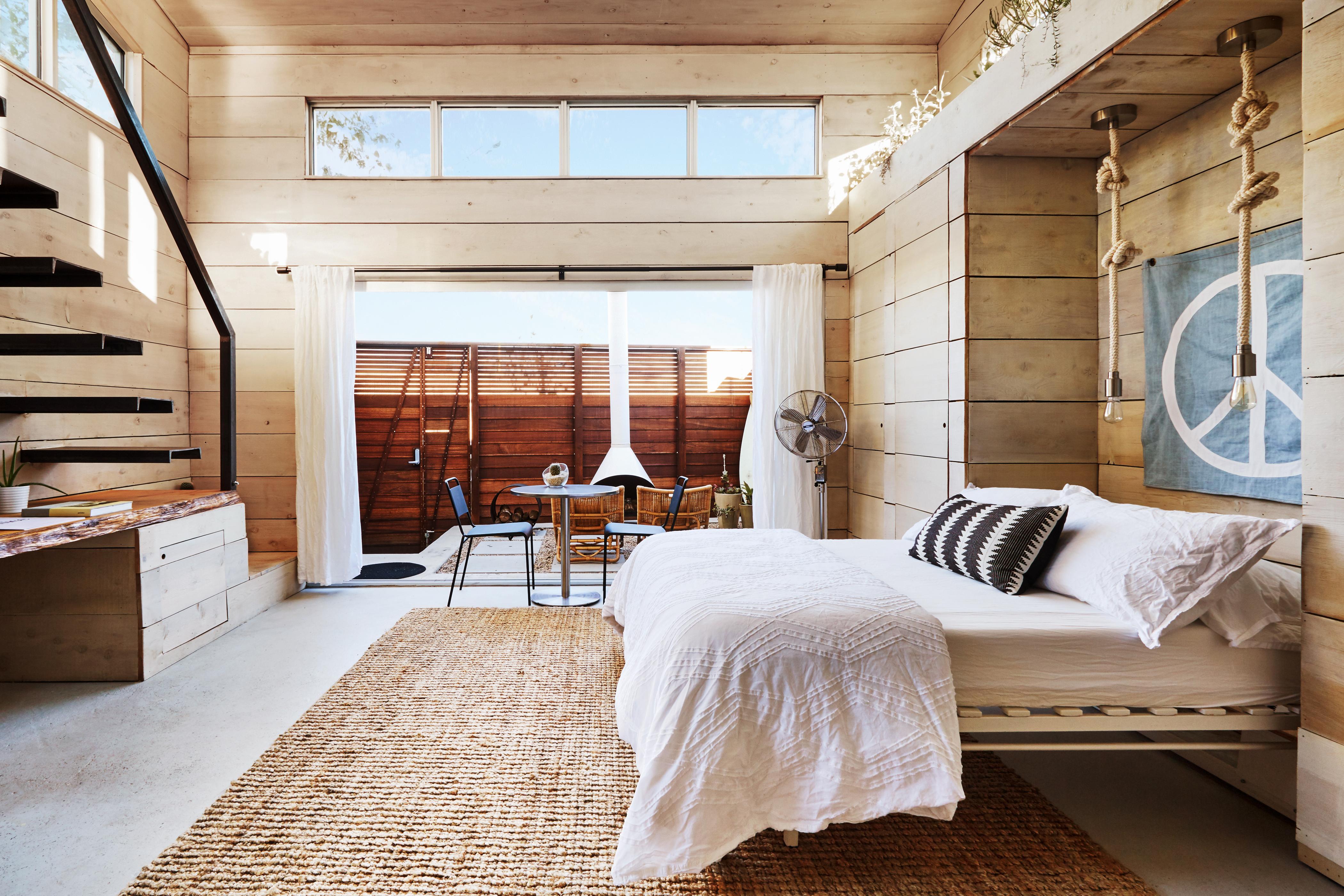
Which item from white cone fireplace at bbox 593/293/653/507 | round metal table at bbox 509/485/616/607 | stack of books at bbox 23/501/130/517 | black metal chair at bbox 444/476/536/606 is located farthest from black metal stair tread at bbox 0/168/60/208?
white cone fireplace at bbox 593/293/653/507

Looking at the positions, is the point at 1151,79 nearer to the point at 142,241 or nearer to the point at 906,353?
A: the point at 906,353

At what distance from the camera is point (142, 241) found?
4074 mm

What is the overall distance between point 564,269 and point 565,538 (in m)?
1.66

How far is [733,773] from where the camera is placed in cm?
155

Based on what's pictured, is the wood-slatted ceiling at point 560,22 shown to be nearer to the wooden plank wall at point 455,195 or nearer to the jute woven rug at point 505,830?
the wooden plank wall at point 455,195

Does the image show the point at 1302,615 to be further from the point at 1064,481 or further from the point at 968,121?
the point at 968,121

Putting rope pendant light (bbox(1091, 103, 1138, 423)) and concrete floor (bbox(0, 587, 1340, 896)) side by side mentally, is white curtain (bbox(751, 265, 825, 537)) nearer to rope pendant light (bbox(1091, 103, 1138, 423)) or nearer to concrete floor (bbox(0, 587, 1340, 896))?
rope pendant light (bbox(1091, 103, 1138, 423))

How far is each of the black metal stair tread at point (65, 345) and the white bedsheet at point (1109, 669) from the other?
303cm

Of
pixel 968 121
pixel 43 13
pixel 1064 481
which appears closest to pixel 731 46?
pixel 968 121

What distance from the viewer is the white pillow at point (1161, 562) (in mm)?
1775

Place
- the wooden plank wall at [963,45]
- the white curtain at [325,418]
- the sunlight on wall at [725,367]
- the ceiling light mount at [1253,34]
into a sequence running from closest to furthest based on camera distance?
the ceiling light mount at [1253,34] → the wooden plank wall at [963,45] → the white curtain at [325,418] → the sunlight on wall at [725,367]

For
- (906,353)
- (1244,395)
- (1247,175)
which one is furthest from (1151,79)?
(906,353)

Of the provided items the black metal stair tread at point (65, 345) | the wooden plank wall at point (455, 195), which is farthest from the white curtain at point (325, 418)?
the black metal stair tread at point (65, 345)

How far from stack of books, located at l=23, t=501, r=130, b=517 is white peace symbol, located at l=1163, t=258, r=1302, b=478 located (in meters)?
3.87
